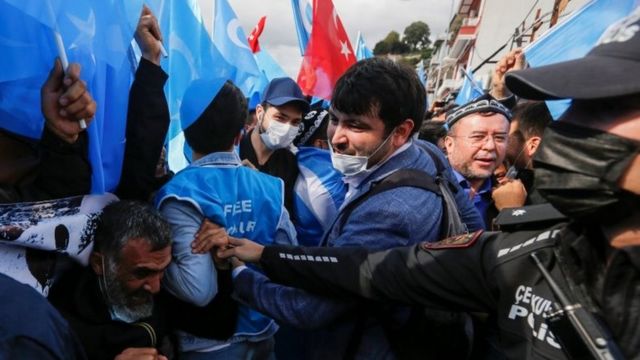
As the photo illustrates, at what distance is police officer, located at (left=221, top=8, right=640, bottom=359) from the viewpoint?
1.03 m

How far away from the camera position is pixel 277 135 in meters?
3.20

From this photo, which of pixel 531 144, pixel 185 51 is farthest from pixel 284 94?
pixel 531 144

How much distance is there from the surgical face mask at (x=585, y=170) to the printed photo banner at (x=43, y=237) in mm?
1454

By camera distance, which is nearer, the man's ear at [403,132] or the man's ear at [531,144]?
the man's ear at [403,132]

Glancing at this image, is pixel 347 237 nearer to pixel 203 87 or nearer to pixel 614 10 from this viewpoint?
pixel 203 87

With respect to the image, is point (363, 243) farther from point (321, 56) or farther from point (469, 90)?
point (469, 90)

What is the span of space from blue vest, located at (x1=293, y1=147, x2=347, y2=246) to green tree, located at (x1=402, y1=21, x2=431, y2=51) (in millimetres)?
89665

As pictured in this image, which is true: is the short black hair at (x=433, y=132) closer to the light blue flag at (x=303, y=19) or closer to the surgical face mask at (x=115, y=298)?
the light blue flag at (x=303, y=19)

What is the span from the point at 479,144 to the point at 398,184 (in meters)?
1.58

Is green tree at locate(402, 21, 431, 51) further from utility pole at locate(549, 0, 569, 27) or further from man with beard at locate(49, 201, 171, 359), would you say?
man with beard at locate(49, 201, 171, 359)

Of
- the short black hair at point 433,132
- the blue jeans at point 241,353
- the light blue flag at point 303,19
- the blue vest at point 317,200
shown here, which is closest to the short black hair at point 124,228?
the blue jeans at point 241,353

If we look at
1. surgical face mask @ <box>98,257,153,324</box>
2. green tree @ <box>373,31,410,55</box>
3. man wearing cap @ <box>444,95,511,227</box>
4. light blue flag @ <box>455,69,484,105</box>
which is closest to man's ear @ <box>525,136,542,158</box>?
man wearing cap @ <box>444,95,511,227</box>

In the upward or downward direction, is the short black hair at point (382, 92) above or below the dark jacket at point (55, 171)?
above

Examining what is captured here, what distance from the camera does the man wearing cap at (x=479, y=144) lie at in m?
2.94
